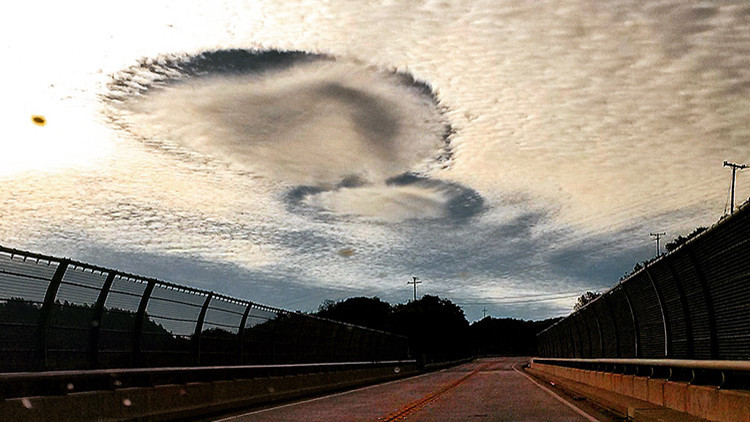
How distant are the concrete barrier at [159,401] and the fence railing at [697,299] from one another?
9.44m

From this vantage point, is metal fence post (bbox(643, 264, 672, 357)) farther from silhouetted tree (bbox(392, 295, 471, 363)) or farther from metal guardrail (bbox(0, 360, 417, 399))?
silhouetted tree (bbox(392, 295, 471, 363))

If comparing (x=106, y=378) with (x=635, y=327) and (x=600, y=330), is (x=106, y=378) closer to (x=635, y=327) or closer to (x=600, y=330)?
(x=635, y=327)

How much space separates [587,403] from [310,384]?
1201cm

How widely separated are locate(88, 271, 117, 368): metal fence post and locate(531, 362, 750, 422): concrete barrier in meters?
9.49

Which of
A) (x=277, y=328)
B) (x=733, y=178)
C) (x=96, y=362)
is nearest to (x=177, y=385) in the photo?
(x=96, y=362)

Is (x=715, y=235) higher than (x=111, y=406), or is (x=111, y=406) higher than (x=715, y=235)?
(x=715, y=235)

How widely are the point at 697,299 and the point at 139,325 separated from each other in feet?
33.4

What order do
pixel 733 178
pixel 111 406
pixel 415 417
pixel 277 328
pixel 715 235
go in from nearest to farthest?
1. pixel 715 235
2. pixel 111 406
3. pixel 415 417
4. pixel 277 328
5. pixel 733 178

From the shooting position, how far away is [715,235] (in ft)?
42.4

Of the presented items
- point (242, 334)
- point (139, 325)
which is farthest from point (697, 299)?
point (242, 334)

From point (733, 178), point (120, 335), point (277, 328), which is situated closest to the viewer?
point (120, 335)

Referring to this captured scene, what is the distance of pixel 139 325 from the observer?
17.5 m

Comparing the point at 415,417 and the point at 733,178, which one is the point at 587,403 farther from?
the point at 733,178

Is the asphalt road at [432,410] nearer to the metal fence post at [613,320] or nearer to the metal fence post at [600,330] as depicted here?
the metal fence post at [613,320]
